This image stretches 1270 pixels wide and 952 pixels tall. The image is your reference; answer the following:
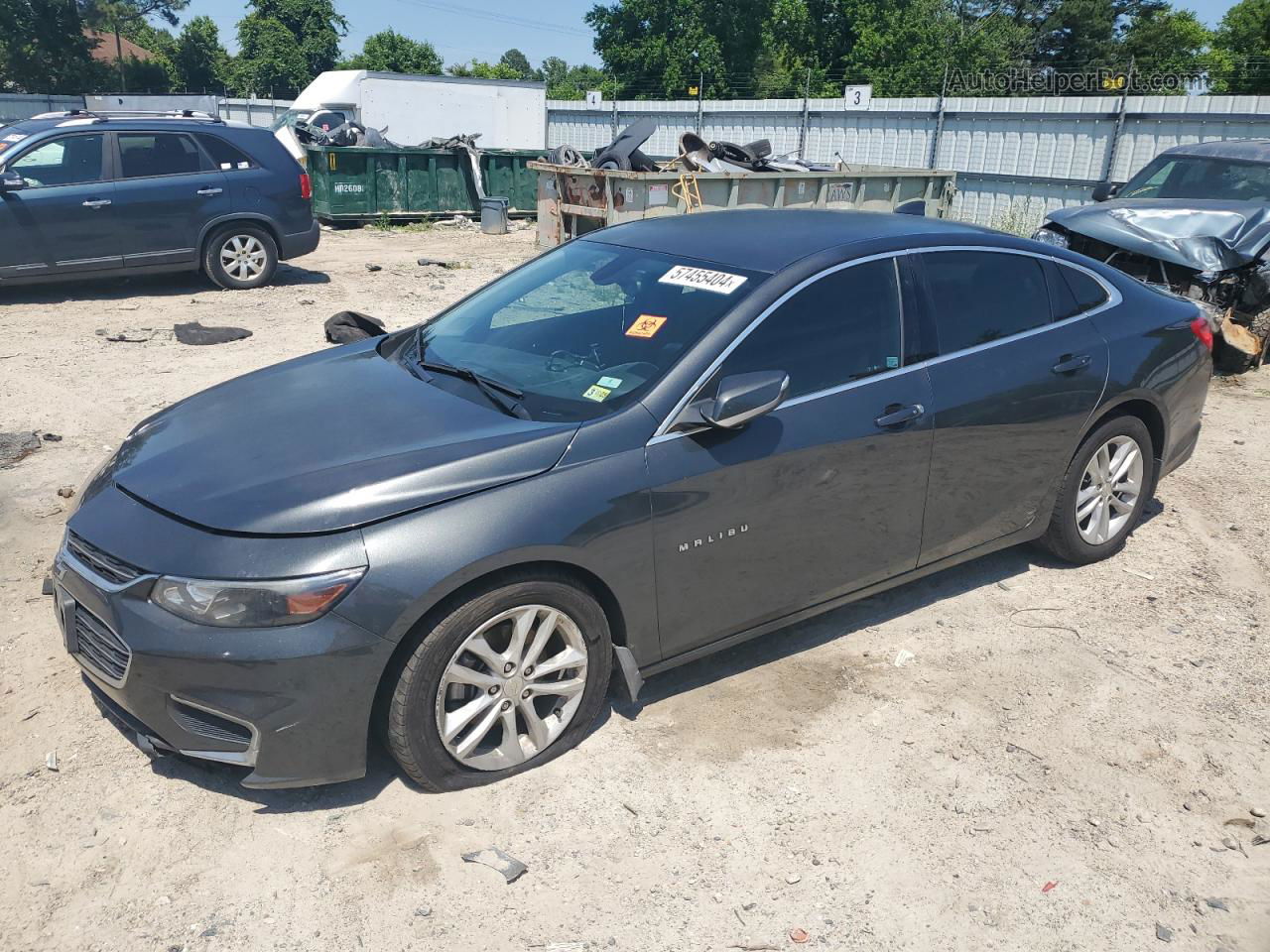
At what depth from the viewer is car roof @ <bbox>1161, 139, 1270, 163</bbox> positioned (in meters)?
9.41

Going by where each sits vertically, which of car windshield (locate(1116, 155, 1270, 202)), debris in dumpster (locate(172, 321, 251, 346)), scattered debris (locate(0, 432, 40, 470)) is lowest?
scattered debris (locate(0, 432, 40, 470))

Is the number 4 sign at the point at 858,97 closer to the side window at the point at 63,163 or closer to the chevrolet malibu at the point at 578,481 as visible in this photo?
the side window at the point at 63,163

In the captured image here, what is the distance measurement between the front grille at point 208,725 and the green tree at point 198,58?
76.0m

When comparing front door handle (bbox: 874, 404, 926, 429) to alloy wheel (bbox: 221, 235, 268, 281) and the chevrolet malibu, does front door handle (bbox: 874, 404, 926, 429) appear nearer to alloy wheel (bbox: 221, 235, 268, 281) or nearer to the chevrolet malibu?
the chevrolet malibu

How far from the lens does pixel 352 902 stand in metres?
2.92

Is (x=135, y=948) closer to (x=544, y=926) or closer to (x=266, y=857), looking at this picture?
(x=266, y=857)

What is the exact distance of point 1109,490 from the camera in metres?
4.98

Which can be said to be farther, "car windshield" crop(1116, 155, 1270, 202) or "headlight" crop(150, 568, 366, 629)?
"car windshield" crop(1116, 155, 1270, 202)

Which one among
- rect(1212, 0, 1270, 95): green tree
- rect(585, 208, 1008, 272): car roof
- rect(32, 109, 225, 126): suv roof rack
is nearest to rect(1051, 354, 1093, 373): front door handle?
rect(585, 208, 1008, 272): car roof

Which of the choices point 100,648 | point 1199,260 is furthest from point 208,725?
point 1199,260

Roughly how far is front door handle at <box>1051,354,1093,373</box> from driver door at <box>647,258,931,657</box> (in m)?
0.80

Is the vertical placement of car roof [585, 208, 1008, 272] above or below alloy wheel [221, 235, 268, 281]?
above

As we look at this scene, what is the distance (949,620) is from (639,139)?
8918 mm

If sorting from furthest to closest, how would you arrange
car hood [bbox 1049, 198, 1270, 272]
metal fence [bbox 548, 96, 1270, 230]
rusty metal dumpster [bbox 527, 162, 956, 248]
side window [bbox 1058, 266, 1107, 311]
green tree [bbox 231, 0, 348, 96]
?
green tree [bbox 231, 0, 348, 96] → metal fence [bbox 548, 96, 1270, 230] → rusty metal dumpster [bbox 527, 162, 956, 248] → car hood [bbox 1049, 198, 1270, 272] → side window [bbox 1058, 266, 1107, 311]
